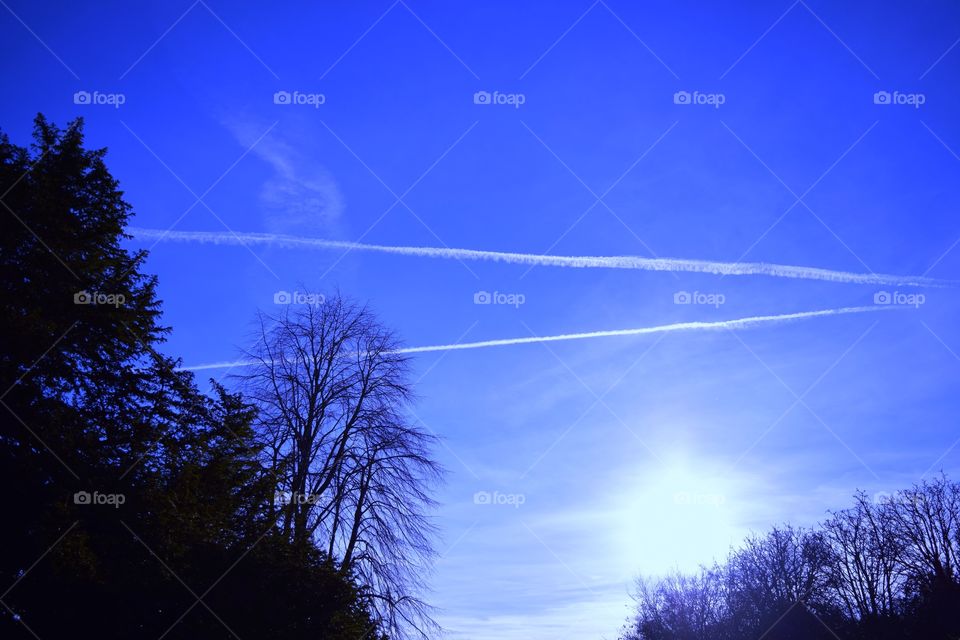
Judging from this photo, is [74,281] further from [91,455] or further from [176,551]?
[176,551]

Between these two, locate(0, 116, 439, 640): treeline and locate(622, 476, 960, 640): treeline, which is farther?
locate(622, 476, 960, 640): treeline

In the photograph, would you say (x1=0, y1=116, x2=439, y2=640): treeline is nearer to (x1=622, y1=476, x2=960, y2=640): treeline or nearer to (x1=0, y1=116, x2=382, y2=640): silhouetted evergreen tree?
(x1=0, y1=116, x2=382, y2=640): silhouetted evergreen tree

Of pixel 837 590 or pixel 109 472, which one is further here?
pixel 837 590

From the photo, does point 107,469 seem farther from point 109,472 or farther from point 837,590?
point 837,590

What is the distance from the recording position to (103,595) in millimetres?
11938

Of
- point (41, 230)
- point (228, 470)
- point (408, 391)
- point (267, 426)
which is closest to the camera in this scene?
point (41, 230)

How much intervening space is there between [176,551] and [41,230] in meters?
7.62

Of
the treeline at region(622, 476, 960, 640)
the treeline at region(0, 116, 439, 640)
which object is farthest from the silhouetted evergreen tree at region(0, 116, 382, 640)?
the treeline at region(622, 476, 960, 640)

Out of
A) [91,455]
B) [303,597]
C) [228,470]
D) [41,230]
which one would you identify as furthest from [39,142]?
[303,597]

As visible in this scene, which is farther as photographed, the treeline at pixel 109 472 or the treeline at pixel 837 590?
the treeline at pixel 837 590

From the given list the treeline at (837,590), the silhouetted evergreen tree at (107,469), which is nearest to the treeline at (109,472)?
the silhouetted evergreen tree at (107,469)

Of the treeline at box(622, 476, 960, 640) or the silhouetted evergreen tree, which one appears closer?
the silhouetted evergreen tree

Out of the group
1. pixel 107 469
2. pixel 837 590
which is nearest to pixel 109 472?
pixel 107 469

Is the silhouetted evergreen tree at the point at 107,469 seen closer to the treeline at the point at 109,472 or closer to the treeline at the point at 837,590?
the treeline at the point at 109,472
